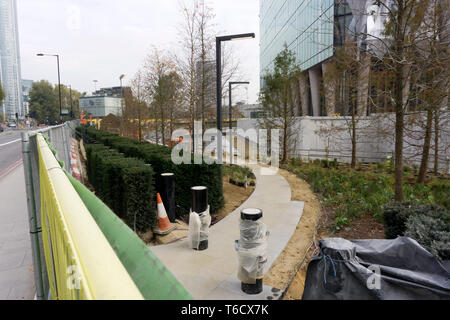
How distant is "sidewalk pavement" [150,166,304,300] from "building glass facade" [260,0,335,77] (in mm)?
16061

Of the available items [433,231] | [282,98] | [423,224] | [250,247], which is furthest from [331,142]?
[250,247]

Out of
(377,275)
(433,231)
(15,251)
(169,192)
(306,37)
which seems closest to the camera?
(377,275)

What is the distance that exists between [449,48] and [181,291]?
36.3ft

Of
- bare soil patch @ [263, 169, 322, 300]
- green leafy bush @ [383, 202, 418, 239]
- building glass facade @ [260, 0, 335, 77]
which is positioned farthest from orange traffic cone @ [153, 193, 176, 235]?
building glass facade @ [260, 0, 335, 77]

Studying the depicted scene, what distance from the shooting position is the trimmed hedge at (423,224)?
11.8 feet

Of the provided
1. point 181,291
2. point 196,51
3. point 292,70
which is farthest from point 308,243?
point 292,70

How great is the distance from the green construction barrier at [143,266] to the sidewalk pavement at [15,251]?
Answer: 12.7 ft

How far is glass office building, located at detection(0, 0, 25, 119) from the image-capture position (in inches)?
6156

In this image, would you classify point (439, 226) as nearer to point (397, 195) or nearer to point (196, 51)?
point (397, 195)

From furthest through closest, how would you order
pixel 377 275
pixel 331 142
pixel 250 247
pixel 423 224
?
pixel 331 142
pixel 250 247
pixel 423 224
pixel 377 275

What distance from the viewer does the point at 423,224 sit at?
412 centimetres

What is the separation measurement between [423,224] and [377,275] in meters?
1.59

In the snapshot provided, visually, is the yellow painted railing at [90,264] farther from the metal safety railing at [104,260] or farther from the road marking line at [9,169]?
the road marking line at [9,169]

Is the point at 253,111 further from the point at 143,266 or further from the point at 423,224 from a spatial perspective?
the point at 143,266
